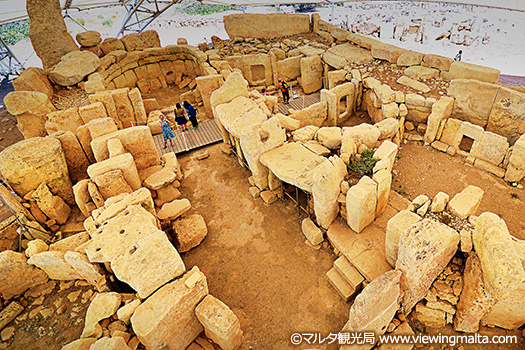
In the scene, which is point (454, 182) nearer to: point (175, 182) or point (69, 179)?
point (175, 182)

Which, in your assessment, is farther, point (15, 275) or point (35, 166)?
point (35, 166)

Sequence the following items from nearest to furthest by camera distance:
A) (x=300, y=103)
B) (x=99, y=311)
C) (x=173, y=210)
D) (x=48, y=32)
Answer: (x=99, y=311) < (x=173, y=210) < (x=48, y=32) < (x=300, y=103)

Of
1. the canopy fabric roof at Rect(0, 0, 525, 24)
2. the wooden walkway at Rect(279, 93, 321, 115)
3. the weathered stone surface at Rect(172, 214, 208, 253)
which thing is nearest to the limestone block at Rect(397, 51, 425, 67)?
the canopy fabric roof at Rect(0, 0, 525, 24)

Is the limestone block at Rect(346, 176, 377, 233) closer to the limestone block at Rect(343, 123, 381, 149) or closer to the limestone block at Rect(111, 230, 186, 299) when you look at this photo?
the limestone block at Rect(343, 123, 381, 149)

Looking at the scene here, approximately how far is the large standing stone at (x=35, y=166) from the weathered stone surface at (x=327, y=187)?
223 inches

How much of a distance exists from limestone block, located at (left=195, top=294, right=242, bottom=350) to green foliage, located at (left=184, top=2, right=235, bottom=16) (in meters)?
14.0

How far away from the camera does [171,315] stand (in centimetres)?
396

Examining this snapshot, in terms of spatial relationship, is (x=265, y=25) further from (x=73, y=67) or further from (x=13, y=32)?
(x=13, y=32)

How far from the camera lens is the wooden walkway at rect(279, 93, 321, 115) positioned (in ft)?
34.4

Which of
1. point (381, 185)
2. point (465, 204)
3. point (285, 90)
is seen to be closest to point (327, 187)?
point (381, 185)

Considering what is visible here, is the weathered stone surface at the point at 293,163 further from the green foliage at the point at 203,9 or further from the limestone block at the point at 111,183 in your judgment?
the green foliage at the point at 203,9

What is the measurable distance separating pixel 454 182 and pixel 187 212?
6526 mm

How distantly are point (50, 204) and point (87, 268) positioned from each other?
2.62 metres

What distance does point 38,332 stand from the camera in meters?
4.48
